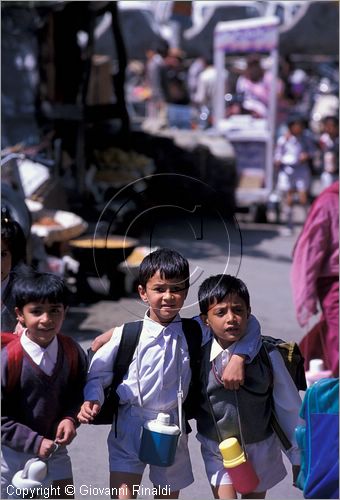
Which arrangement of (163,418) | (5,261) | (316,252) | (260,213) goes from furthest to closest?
(260,213) → (316,252) → (5,261) → (163,418)

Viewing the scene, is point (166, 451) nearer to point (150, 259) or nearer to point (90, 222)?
point (150, 259)

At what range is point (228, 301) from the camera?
10.6 feet

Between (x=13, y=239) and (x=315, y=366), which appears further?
(x=315, y=366)

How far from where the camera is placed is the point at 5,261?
373 centimetres

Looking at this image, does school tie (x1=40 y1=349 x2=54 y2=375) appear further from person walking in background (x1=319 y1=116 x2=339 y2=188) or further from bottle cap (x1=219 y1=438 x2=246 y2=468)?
person walking in background (x1=319 y1=116 x2=339 y2=188)

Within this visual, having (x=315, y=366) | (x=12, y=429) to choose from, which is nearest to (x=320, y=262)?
(x=315, y=366)

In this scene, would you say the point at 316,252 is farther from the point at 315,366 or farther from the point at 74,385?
the point at 74,385

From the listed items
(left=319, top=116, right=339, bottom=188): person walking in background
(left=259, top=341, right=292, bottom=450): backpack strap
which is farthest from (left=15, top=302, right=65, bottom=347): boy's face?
(left=319, top=116, right=339, bottom=188): person walking in background

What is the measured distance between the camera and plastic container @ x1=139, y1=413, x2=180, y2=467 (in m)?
3.20

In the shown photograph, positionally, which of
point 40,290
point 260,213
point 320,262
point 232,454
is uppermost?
point 40,290

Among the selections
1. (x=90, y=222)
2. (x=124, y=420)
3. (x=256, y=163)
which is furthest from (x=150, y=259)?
(x=256, y=163)

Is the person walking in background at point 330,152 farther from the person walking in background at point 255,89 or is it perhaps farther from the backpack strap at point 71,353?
the backpack strap at point 71,353

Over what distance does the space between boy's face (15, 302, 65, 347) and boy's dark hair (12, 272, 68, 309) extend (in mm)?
18

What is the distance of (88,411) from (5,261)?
2.71ft
